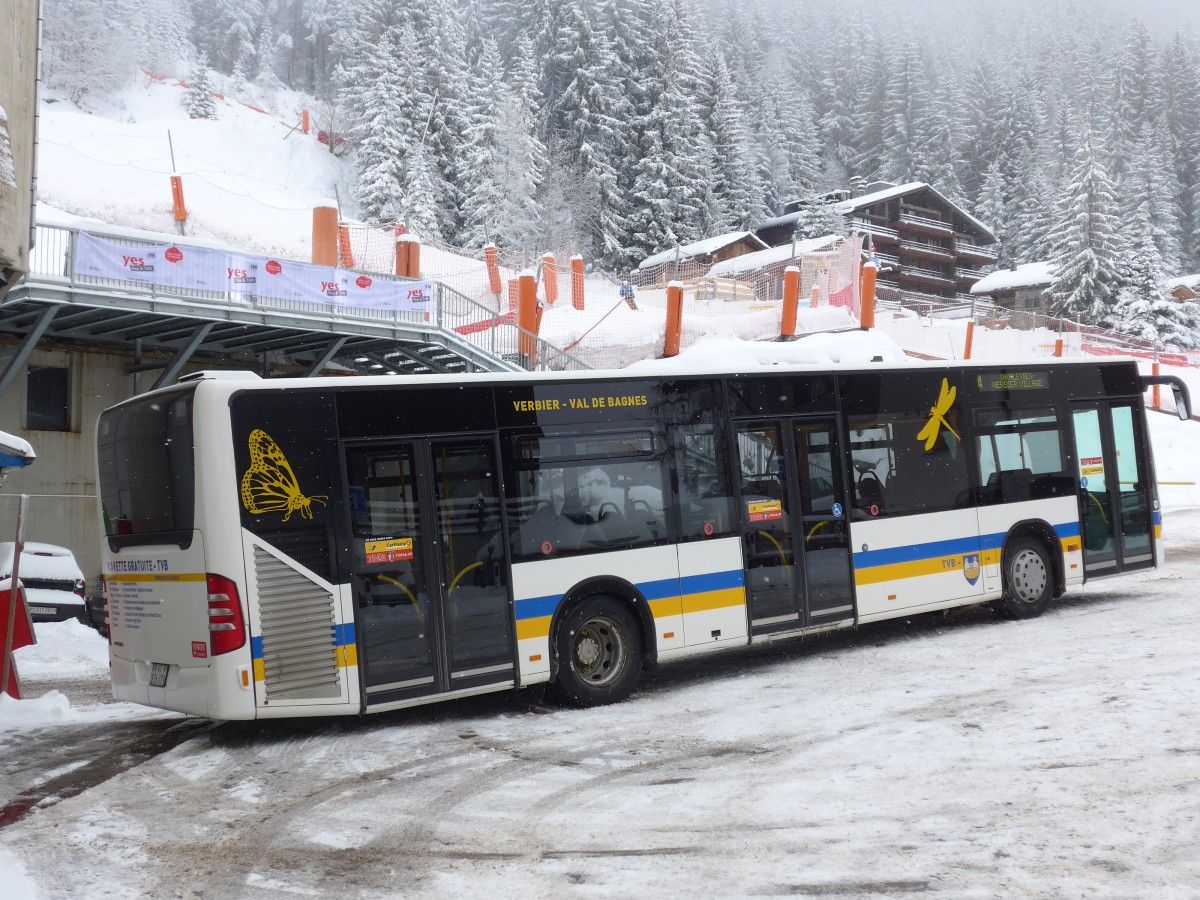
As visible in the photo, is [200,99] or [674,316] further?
[200,99]

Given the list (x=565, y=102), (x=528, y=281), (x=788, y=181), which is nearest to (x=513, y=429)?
(x=528, y=281)

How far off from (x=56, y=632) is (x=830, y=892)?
459 inches

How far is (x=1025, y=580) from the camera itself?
39.7ft

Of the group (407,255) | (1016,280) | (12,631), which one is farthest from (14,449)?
(1016,280)

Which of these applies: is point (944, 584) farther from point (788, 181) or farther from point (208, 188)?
point (788, 181)

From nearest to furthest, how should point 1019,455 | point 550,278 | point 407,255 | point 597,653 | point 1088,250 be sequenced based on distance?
point 597,653 → point 1019,455 → point 407,255 → point 550,278 → point 1088,250

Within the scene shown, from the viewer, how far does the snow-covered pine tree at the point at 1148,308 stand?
183ft

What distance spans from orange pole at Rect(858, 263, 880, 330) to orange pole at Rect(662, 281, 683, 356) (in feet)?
17.7

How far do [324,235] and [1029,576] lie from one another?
570 inches

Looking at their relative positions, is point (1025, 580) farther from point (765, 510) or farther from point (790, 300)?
point (790, 300)

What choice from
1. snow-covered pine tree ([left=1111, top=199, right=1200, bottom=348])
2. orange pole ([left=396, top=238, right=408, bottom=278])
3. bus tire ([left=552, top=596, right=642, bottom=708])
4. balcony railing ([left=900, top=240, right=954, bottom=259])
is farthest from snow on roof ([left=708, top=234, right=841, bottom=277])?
bus tire ([left=552, top=596, right=642, bottom=708])

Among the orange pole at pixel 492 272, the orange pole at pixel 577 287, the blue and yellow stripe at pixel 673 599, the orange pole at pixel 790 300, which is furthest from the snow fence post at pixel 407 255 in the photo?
the blue and yellow stripe at pixel 673 599

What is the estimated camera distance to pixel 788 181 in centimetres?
9412

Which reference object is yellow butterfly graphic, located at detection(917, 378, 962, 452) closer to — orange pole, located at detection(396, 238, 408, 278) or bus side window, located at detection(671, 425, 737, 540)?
bus side window, located at detection(671, 425, 737, 540)
